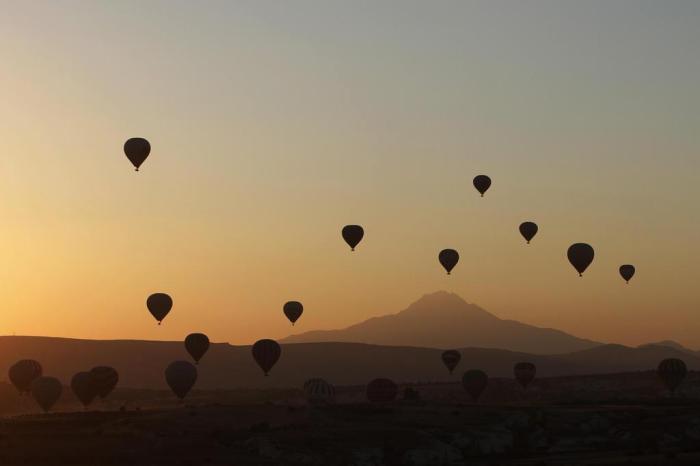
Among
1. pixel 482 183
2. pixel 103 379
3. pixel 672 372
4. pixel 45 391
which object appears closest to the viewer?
pixel 482 183

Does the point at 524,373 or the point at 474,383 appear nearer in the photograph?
the point at 474,383

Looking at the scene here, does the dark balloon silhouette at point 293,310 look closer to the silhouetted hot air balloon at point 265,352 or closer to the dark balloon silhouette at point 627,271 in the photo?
the silhouetted hot air balloon at point 265,352

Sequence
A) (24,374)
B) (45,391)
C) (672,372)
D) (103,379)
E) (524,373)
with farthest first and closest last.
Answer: (524,373) < (24,374) < (672,372) < (45,391) < (103,379)

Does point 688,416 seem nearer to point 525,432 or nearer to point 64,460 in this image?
point 525,432

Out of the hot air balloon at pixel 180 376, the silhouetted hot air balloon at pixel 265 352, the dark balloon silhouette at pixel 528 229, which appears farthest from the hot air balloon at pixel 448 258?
the hot air balloon at pixel 180 376

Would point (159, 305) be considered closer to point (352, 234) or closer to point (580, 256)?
point (352, 234)

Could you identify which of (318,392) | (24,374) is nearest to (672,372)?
(318,392)
